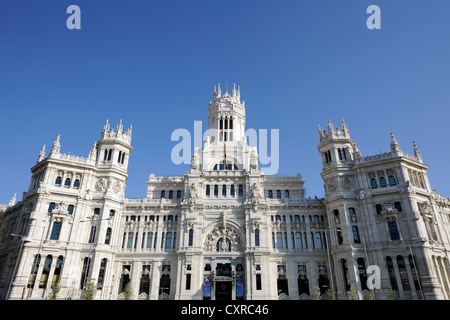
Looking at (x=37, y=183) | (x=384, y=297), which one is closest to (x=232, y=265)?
(x=384, y=297)

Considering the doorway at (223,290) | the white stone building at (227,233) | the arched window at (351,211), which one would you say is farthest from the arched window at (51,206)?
the arched window at (351,211)

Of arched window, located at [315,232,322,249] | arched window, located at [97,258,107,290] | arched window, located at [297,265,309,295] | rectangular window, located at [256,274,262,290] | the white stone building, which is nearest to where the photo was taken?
the white stone building

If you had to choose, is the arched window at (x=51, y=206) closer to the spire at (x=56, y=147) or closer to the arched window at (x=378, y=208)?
the spire at (x=56, y=147)

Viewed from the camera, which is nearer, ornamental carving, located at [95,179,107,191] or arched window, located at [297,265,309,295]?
arched window, located at [297,265,309,295]

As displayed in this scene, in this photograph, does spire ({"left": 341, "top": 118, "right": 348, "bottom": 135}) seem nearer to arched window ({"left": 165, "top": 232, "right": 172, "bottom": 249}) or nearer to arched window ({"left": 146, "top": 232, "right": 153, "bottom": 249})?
arched window ({"left": 165, "top": 232, "right": 172, "bottom": 249})

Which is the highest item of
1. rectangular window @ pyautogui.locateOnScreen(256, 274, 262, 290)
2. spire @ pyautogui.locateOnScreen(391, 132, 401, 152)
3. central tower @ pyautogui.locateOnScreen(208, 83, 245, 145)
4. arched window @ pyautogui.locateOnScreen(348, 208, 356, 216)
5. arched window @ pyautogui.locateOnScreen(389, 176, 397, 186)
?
central tower @ pyautogui.locateOnScreen(208, 83, 245, 145)

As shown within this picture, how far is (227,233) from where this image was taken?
178 feet

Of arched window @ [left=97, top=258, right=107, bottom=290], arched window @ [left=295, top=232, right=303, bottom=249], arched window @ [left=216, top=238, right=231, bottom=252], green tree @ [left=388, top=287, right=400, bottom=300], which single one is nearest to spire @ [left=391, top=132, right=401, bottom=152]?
arched window @ [left=295, top=232, right=303, bottom=249]

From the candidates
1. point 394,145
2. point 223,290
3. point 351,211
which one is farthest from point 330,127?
point 223,290

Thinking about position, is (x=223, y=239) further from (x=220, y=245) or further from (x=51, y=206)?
(x=51, y=206)

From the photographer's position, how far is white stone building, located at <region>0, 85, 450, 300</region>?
148 ft

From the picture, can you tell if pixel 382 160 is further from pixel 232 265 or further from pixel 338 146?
pixel 232 265

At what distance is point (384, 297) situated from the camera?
42.8 meters
